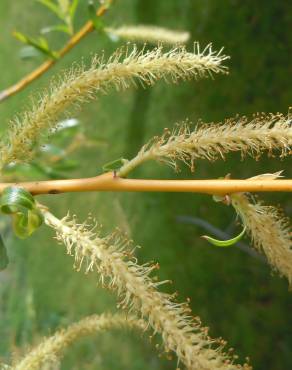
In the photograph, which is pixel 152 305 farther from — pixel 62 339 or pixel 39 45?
pixel 39 45

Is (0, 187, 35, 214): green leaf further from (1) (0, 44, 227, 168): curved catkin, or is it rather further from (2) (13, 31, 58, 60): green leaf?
(2) (13, 31, 58, 60): green leaf

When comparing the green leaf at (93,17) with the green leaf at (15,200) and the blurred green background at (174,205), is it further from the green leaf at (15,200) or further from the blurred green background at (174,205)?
the green leaf at (15,200)

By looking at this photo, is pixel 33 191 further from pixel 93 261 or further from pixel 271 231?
pixel 271 231

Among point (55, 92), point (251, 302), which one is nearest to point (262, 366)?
point (251, 302)

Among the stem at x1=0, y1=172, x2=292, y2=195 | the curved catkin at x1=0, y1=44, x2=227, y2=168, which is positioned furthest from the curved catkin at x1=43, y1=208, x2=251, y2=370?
the curved catkin at x1=0, y1=44, x2=227, y2=168

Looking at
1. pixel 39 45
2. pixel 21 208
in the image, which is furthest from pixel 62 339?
pixel 39 45
